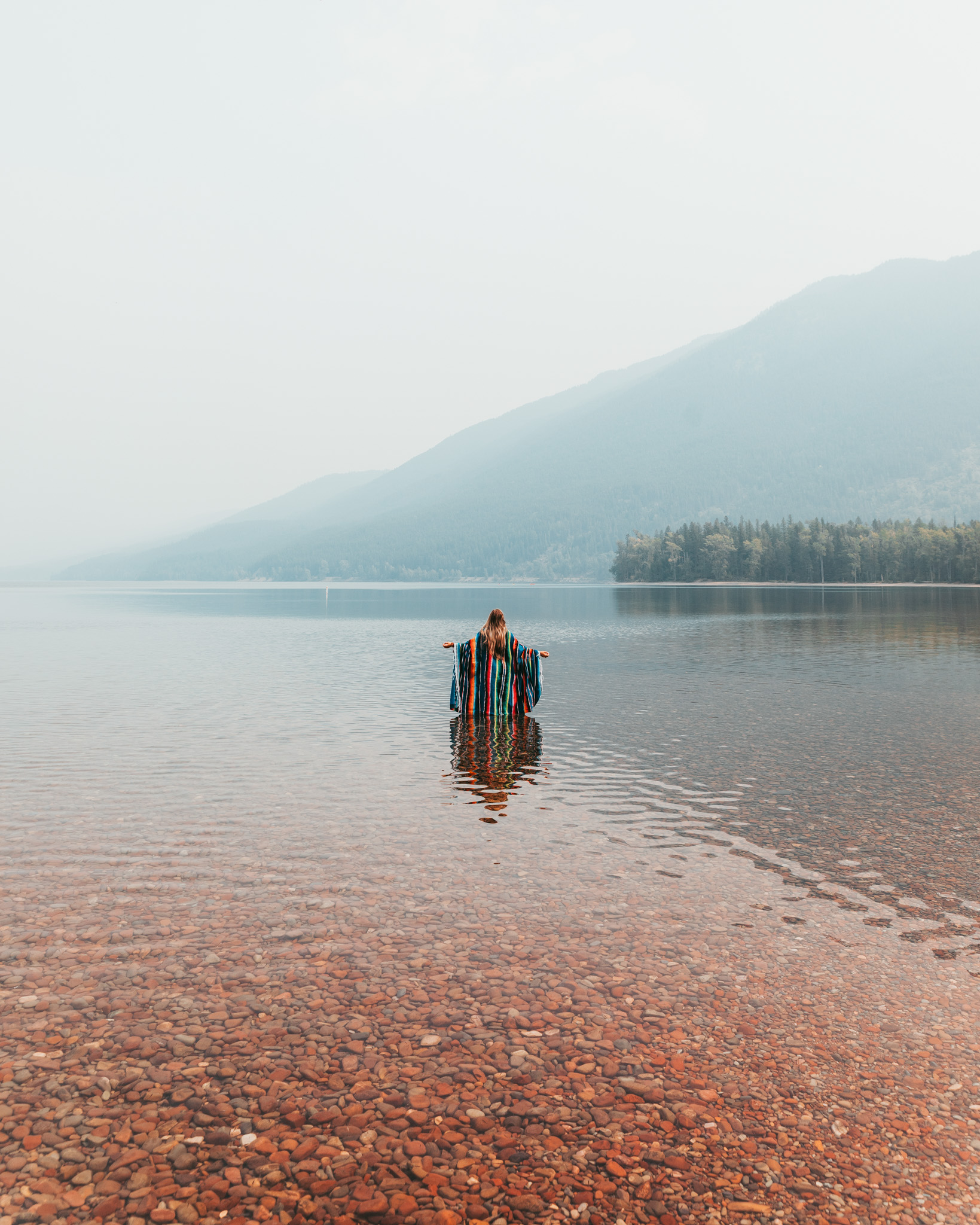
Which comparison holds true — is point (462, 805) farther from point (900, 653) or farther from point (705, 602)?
point (705, 602)

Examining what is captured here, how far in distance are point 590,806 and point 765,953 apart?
6.57 metres

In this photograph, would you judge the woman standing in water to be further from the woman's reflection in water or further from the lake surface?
the lake surface

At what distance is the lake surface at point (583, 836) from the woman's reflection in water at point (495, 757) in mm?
140

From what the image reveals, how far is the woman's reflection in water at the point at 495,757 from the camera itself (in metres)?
17.0

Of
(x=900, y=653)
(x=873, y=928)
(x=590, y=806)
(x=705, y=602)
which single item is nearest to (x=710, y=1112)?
(x=873, y=928)

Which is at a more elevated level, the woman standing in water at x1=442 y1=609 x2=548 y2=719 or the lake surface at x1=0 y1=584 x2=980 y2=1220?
the woman standing in water at x1=442 y1=609 x2=548 y2=719

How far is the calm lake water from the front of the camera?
1298 cm

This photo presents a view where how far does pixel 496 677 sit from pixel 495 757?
5.18m

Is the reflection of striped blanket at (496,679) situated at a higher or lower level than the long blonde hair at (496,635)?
lower

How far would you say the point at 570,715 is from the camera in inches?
1041

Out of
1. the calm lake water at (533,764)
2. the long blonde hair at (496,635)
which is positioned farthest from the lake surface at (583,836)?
the long blonde hair at (496,635)

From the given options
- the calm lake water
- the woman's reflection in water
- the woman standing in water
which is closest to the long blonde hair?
the woman standing in water

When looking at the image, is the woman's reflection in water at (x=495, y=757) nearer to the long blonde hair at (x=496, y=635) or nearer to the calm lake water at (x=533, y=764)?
the calm lake water at (x=533, y=764)

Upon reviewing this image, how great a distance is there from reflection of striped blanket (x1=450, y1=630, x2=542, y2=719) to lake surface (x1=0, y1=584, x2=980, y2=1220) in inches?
35.1
